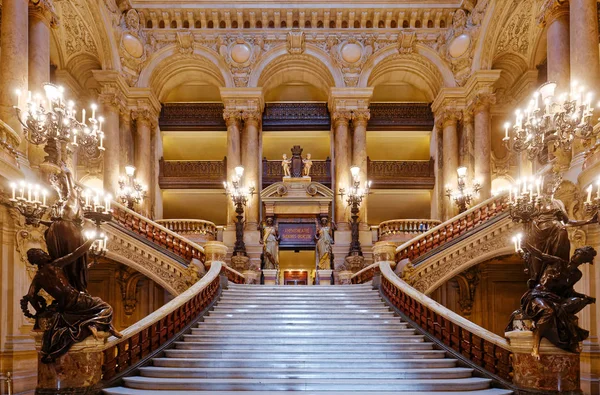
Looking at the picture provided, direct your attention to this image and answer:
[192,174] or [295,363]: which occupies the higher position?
[192,174]

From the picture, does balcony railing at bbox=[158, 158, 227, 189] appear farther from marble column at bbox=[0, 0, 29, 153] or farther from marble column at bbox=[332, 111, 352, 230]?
marble column at bbox=[0, 0, 29, 153]

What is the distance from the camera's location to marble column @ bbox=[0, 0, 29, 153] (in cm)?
1055

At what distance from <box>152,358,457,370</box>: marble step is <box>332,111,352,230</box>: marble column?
10536 mm

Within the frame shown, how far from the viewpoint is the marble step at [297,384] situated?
7.02 m

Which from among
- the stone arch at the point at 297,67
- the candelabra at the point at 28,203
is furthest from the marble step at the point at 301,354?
the stone arch at the point at 297,67

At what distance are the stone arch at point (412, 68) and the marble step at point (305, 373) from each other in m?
13.1

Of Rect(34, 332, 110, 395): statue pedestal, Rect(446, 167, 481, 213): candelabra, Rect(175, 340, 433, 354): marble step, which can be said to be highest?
Rect(446, 167, 481, 213): candelabra

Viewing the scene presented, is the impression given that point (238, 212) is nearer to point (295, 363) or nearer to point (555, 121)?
point (295, 363)

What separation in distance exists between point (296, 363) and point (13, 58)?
28.4 ft

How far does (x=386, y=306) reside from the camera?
10914 mm

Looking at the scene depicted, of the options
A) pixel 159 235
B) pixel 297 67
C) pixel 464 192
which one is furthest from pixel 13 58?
pixel 464 192

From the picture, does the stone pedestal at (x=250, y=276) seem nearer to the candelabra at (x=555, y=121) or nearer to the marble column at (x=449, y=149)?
the marble column at (x=449, y=149)

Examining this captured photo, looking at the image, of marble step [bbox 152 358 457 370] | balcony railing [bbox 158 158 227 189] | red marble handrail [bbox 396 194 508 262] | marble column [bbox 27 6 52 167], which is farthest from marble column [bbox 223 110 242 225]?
marble step [bbox 152 358 457 370]

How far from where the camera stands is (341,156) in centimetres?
1869
